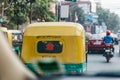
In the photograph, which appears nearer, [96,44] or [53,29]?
[53,29]

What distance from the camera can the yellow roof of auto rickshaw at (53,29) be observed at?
9.81m

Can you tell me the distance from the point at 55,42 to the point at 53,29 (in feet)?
1.09

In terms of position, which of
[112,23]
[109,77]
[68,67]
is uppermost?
[109,77]

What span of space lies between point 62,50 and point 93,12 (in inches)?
3883

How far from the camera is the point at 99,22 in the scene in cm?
10456

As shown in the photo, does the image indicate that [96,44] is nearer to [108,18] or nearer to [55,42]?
[55,42]

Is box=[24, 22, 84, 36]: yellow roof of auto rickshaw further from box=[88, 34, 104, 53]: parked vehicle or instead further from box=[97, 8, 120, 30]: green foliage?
box=[97, 8, 120, 30]: green foliage

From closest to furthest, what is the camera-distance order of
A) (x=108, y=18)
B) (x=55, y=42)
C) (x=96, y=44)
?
(x=55, y=42) < (x=96, y=44) < (x=108, y=18)

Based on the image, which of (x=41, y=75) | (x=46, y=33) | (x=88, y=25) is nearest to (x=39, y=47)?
(x=46, y=33)

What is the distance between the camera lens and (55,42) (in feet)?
31.9

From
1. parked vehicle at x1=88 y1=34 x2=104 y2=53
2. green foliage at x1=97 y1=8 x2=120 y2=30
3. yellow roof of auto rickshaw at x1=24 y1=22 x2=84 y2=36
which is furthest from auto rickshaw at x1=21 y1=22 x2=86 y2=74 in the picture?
green foliage at x1=97 y1=8 x2=120 y2=30

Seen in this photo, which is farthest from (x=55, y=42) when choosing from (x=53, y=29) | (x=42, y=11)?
(x=42, y=11)

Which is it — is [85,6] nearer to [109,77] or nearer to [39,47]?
[39,47]

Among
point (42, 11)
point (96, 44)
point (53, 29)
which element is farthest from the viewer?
point (42, 11)
